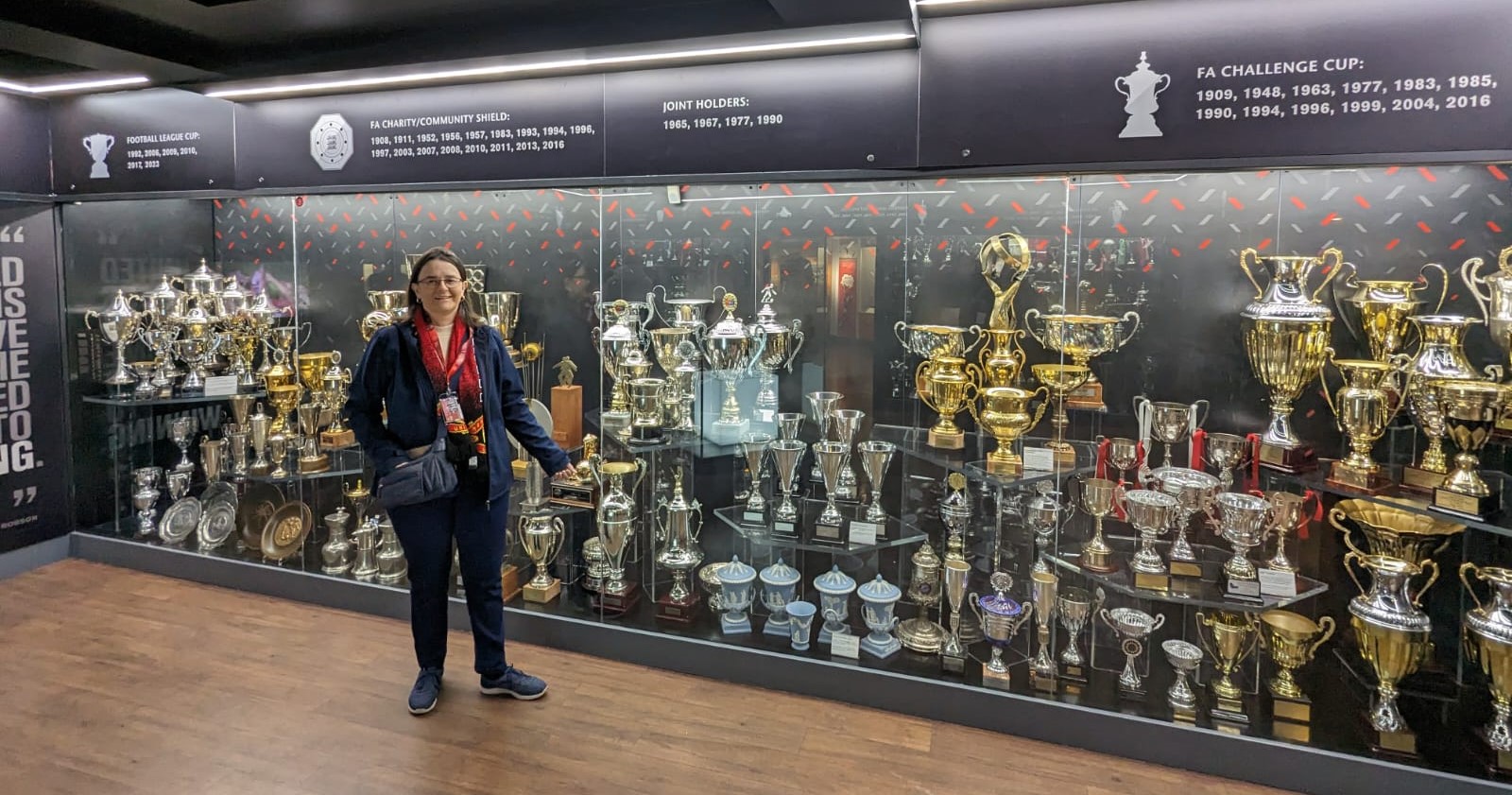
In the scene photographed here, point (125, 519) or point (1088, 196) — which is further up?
point (1088, 196)

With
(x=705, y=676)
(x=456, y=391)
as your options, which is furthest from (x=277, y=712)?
(x=705, y=676)

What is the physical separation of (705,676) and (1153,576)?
176 centimetres

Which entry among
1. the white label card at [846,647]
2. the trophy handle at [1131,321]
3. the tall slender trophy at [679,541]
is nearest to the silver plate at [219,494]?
the tall slender trophy at [679,541]

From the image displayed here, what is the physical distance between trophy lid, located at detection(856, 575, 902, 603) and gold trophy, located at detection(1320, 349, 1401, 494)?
1.55m

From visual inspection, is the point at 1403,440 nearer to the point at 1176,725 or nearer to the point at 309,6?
the point at 1176,725

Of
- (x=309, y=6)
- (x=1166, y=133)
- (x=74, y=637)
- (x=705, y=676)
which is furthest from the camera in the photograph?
(x=74, y=637)

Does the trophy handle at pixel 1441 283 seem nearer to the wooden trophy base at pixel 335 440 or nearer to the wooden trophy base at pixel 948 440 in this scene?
the wooden trophy base at pixel 948 440

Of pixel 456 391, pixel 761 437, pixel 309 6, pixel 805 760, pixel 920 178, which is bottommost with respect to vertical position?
pixel 805 760

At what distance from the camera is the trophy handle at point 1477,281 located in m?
2.51

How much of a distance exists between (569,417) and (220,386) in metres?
2.13

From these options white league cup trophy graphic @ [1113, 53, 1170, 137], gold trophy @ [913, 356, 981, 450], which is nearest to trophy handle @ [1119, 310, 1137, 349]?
gold trophy @ [913, 356, 981, 450]

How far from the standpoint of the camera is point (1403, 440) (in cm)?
271

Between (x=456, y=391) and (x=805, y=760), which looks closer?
(x=805, y=760)

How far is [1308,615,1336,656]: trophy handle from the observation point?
2768mm
